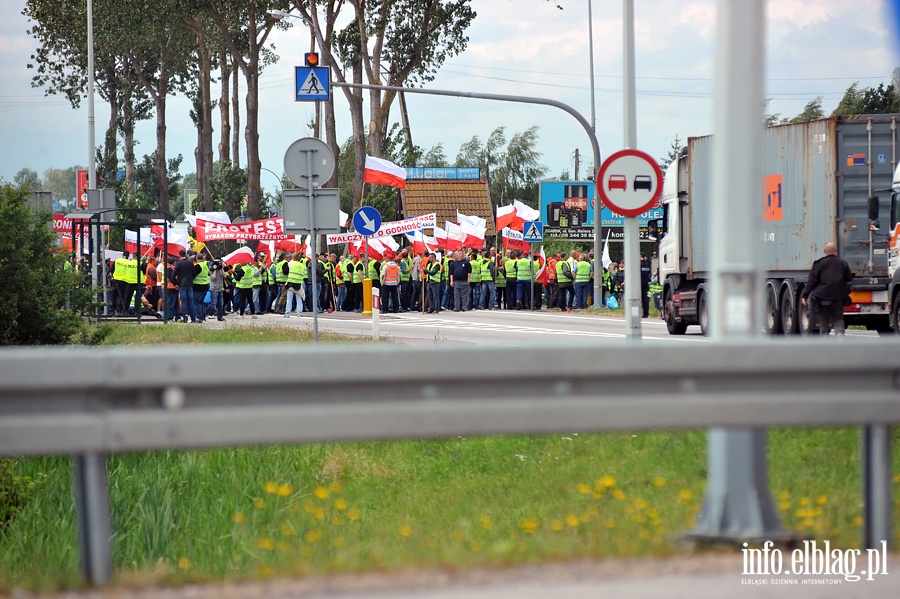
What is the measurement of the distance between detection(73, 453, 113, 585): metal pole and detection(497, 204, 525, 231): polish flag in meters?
37.2

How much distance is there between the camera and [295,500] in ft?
37.0

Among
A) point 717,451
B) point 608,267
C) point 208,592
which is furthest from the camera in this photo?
point 608,267

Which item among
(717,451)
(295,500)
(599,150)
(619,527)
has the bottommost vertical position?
(295,500)

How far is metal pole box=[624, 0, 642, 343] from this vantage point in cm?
1376

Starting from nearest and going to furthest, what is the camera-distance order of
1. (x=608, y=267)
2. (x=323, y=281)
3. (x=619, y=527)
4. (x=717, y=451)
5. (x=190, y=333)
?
(x=717, y=451)
(x=619, y=527)
(x=190, y=333)
(x=323, y=281)
(x=608, y=267)

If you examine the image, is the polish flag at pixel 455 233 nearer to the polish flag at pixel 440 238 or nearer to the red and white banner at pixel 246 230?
the polish flag at pixel 440 238

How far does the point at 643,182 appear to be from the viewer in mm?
13625

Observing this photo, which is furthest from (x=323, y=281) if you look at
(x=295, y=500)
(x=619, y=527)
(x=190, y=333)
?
(x=619, y=527)

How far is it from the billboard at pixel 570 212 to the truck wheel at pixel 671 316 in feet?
56.3

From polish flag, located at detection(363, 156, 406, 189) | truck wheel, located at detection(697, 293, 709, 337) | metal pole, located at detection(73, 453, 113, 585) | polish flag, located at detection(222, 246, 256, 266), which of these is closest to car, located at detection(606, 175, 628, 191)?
→ metal pole, located at detection(73, 453, 113, 585)

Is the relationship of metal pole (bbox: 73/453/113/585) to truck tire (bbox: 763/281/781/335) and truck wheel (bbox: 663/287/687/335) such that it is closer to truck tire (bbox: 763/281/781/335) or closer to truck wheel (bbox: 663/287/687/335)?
truck tire (bbox: 763/281/781/335)

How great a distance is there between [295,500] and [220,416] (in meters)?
6.83

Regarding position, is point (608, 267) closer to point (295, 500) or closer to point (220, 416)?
point (295, 500)

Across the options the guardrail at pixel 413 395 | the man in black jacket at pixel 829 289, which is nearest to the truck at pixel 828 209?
the man in black jacket at pixel 829 289
